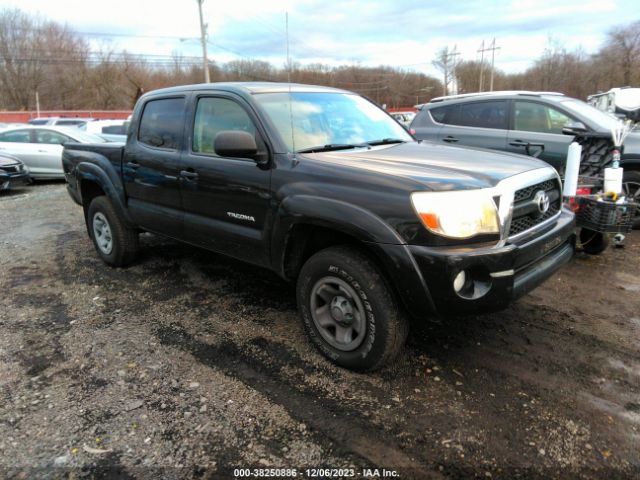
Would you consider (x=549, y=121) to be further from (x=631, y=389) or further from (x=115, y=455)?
(x=115, y=455)

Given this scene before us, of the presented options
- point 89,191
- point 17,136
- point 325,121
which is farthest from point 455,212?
point 17,136

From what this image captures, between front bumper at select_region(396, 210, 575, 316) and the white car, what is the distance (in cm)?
1163

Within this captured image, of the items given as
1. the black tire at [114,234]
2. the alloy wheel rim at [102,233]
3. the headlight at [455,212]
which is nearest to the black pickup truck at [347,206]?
the headlight at [455,212]

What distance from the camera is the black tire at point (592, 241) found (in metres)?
5.13

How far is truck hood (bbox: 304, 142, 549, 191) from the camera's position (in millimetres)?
2648

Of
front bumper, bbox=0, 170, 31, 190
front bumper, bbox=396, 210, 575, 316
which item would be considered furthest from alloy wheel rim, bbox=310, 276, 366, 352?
front bumper, bbox=0, 170, 31, 190

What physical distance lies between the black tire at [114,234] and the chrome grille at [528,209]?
3889mm

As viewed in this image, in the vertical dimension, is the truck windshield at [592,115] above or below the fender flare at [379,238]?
above

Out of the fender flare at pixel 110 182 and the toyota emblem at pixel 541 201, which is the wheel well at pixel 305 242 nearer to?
the toyota emblem at pixel 541 201

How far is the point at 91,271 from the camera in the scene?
5.14m

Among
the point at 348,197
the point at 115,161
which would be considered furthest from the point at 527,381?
the point at 115,161

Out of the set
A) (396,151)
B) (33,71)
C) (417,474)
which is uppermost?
(33,71)

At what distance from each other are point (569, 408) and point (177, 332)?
2.76 meters

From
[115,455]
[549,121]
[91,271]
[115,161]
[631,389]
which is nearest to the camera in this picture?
[115,455]
